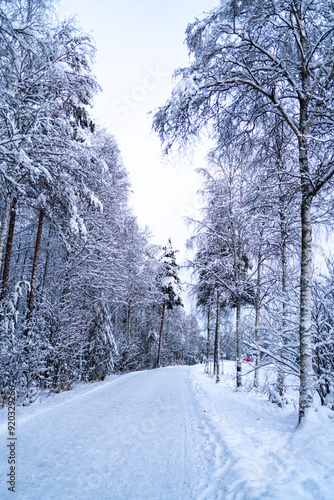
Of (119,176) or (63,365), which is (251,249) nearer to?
(63,365)

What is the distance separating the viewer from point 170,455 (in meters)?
3.42

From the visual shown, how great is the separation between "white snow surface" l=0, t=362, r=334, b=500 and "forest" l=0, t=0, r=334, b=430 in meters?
0.93

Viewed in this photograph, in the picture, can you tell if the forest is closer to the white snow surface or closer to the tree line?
the tree line

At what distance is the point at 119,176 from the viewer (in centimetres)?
1409

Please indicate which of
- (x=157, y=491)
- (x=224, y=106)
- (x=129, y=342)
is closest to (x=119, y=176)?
(x=224, y=106)

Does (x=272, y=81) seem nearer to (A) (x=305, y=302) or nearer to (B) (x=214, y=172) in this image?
(A) (x=305, y=302)

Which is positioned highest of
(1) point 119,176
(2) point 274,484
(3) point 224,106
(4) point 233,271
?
(1) point 119,176

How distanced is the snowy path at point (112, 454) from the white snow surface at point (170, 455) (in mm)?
11

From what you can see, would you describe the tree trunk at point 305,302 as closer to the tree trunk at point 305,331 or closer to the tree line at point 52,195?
the tree trunk at point 305,331

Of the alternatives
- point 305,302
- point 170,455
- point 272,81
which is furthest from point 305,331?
point 272,81

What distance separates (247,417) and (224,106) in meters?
6.61

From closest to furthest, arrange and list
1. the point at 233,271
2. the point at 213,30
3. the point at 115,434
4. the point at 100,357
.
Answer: the point at 115,434 < the point at 213,30 < the point at 233,271 < the point at 100,357

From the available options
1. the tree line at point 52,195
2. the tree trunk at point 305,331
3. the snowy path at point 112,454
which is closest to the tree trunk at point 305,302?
the tree trunk at point 305,331

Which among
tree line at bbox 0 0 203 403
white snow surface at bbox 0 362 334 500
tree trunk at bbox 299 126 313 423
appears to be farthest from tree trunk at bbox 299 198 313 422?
tree line at bbox 0 0 203 403
